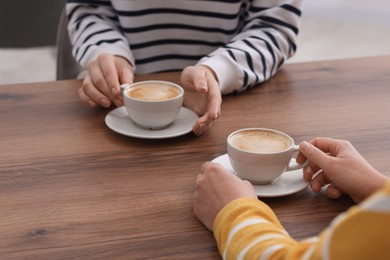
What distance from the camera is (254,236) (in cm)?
71

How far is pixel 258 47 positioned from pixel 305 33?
2374 millimetres

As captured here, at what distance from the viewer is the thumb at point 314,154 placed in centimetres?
86

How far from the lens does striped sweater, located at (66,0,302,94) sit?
1331 mm

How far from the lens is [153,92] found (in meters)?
1.12

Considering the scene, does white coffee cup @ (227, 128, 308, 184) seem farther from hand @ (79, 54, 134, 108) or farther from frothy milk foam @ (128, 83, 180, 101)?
hand @ (79, 54, 134, 108)

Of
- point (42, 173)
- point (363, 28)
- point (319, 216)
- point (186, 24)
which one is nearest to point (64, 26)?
point (186, 24)

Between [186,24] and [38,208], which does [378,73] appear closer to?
[186,24]

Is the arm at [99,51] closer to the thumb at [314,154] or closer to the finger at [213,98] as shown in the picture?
the finger at [213,98]

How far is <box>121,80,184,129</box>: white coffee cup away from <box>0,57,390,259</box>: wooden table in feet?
0.15

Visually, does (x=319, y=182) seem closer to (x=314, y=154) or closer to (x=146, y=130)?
(x=314, y=154)

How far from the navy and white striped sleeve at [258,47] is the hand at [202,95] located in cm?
5

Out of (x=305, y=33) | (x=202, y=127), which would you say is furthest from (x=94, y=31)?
(x=305, y=33)

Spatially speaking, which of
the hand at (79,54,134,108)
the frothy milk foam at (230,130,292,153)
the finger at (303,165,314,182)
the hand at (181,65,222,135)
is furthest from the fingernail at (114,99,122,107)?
the finger at (303,165,314,182)

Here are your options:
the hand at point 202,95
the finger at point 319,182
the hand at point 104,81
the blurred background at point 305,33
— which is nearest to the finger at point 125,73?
the hand at point 104,81
